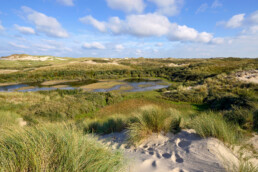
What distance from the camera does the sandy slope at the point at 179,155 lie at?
2.51 metres

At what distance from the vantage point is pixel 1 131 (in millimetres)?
2564

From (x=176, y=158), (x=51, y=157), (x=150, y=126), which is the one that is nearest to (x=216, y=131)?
(x=176, y=158)

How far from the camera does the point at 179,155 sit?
2947mm

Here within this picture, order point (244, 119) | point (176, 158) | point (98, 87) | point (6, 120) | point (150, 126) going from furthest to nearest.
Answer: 1. point (98, 87)
2. point (6, 120)
3. point (244, 119)
4. point (150, 126)
5. point (176, 158)

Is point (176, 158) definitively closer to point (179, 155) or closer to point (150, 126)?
point (179, 155)

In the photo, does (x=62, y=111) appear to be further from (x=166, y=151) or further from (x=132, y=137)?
(x=166, y=151)

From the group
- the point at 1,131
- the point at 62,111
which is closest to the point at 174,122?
the point at 1,131

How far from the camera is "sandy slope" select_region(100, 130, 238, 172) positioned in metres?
2.51

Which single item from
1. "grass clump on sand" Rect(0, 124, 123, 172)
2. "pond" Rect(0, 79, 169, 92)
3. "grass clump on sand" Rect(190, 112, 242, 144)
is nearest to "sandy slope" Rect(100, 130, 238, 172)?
"grass clump on sand" Rect(190, 112, 242, 144)

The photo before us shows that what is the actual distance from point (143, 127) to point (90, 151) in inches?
83.6

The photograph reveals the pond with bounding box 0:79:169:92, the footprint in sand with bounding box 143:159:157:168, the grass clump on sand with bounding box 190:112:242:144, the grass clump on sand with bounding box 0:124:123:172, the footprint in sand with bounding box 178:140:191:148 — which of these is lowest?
the pond with bounding box 0:79:169:92

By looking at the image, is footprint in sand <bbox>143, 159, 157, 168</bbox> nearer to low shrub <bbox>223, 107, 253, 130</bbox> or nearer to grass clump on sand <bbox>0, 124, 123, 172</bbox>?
grass clump on sand <bbox>0, 124, 123, 172</bbox>

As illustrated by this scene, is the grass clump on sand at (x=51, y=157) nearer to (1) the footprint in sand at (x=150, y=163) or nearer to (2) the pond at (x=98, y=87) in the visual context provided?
(1) the footprint in sand at (x=150, y=163)

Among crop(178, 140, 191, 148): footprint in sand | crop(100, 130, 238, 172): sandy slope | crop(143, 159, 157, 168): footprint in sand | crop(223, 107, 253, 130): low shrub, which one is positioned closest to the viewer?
crop(100, 130, 238, 172): sandy slope
